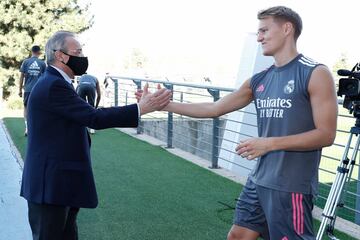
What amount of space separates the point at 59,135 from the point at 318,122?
5.01 feet

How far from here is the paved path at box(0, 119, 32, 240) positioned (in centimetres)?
474

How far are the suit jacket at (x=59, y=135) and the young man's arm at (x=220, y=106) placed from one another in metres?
0.59

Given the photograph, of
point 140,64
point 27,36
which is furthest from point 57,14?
point 140,64

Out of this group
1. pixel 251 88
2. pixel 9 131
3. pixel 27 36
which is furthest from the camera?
pixel 27 36

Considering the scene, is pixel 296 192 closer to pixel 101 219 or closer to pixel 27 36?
pixel 101 219

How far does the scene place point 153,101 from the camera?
10.5 feet

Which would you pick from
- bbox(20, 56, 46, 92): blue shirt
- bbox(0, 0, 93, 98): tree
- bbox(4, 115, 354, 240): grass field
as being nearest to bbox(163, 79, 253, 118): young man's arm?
bbox(4, 115, 354, 240): grass field

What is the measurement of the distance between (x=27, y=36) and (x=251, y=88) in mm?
17315

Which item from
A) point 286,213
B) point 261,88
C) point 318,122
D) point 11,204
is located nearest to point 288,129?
point 318,122

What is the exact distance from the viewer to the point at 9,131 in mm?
11227

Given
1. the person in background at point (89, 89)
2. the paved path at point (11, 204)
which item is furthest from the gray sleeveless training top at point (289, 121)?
the person in background at point (89, 89)

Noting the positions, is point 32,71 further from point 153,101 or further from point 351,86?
point 351,86

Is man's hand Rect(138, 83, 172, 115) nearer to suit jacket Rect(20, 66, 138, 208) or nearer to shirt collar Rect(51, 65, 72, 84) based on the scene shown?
suit jacket Rect(20, 66, 138, 208)

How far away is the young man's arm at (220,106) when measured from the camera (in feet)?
10.6
